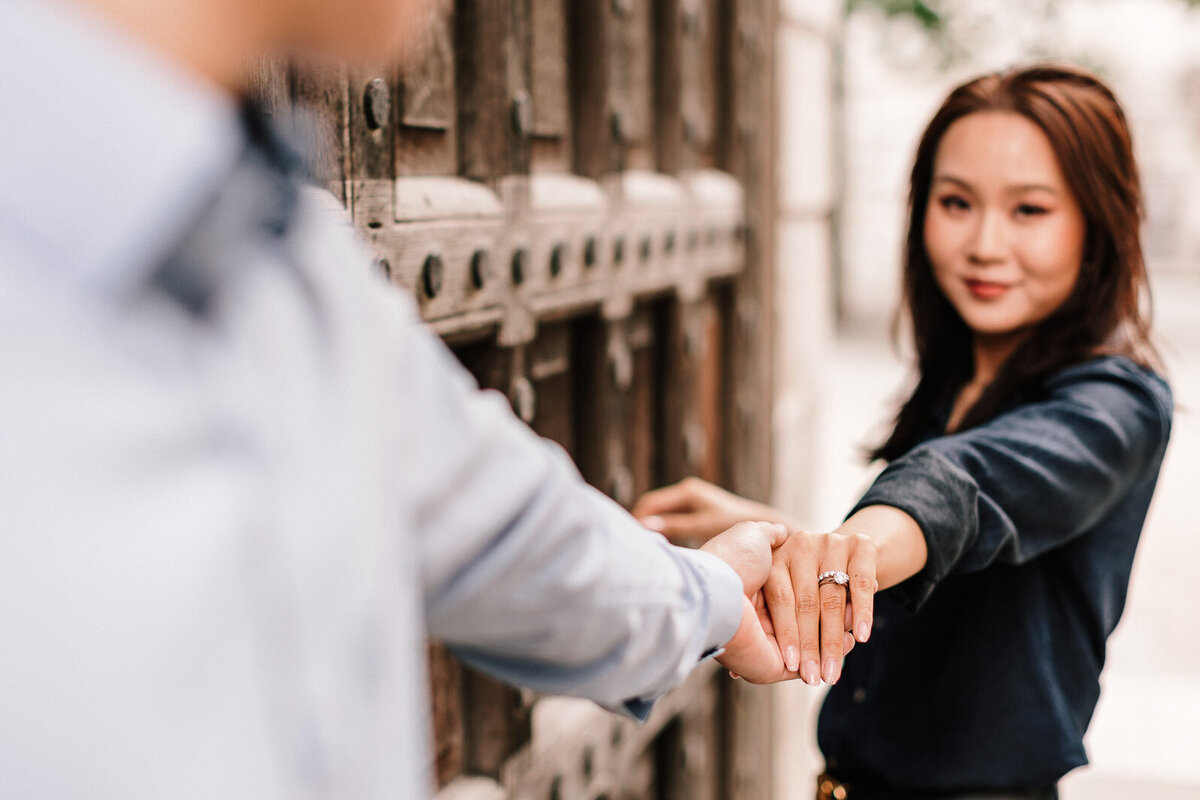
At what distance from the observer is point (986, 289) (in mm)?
1520

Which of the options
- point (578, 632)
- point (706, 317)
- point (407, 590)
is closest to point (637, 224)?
point (706, 317)

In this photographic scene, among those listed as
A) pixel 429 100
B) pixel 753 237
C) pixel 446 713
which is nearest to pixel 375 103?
pixel 429 100

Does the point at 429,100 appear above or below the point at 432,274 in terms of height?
above

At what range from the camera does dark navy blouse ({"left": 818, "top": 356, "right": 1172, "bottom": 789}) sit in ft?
4.21

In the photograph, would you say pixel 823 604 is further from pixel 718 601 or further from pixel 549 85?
pixel 549 85

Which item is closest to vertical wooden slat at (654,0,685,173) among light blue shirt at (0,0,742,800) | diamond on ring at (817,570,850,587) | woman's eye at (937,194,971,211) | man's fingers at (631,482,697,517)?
woman's eye at (937,194,971,211)

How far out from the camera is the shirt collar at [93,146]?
1.27ft

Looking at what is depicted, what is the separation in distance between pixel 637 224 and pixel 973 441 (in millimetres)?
866

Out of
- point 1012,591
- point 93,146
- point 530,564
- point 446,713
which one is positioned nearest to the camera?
point 93,146

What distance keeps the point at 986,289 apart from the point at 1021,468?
0.32 m

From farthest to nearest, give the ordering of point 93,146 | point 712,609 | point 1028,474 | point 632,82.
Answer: point 632,82 < point 1028,474 < point 712,609 < point 93,146

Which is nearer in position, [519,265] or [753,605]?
[753,605]

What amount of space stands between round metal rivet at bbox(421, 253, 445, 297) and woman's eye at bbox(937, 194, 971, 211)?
686mm

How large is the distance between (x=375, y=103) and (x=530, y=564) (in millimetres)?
673
